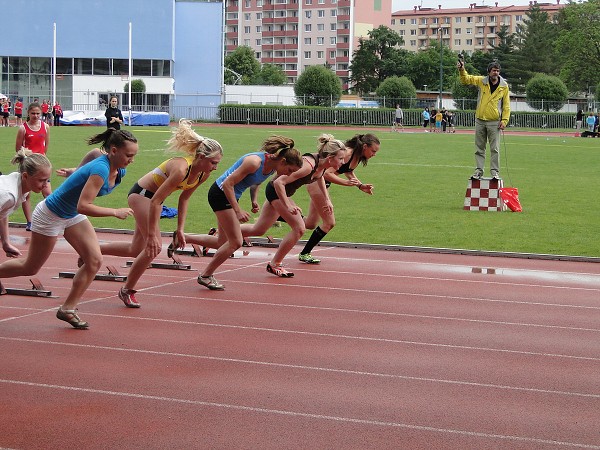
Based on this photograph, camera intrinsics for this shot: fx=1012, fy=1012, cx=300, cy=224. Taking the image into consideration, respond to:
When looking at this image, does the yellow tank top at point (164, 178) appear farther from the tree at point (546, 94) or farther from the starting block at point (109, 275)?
the tree at point (546, 94)

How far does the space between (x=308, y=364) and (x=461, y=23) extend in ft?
543

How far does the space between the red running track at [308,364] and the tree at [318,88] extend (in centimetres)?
6174

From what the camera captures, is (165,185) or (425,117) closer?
(165,185)

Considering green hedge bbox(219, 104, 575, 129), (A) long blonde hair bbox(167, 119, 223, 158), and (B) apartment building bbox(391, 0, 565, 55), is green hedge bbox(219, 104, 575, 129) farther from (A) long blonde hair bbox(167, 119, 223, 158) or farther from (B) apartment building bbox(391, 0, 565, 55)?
(B) apartment building bbox(391, 0, 565, 55)

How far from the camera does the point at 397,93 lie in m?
73.1

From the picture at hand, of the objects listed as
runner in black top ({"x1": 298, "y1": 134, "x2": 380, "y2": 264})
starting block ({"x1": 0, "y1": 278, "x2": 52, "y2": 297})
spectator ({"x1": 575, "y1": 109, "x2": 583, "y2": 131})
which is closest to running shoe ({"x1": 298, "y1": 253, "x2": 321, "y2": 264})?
runner in black top ({"x1": 298, "y1": 134, "x2": 380, "y2": 264})

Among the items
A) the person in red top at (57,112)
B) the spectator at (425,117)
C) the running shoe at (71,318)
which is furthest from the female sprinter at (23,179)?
the spectator at (425,117)

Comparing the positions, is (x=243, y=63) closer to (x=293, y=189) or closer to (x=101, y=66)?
(x=101, y=66)

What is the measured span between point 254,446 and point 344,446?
47cm

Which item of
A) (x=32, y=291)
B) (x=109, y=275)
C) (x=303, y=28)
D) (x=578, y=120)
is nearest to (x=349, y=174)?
(x=109, y=275)

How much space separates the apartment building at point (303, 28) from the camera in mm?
134625

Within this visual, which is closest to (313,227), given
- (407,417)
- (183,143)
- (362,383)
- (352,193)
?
(183,143)

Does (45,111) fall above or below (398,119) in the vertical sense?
above

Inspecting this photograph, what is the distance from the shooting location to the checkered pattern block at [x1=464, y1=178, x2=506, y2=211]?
17703 millimetres
